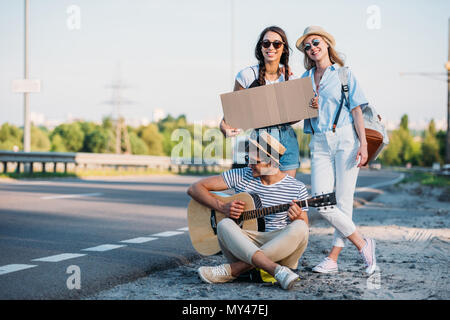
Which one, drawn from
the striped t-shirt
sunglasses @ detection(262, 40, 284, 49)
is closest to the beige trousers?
the striped t-shirt

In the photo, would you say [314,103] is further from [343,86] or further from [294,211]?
[294,211]

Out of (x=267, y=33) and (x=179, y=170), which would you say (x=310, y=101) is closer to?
(x=267, y=33)

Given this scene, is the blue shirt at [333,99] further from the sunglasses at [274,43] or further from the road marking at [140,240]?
the road marking at [140,240]

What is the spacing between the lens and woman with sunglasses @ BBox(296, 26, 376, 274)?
16.7ft

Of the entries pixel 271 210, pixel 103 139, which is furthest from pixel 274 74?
pixel 103 139

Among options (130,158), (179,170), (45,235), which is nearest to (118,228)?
(45,235)

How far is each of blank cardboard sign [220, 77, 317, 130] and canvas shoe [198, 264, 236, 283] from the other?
44.2 inches

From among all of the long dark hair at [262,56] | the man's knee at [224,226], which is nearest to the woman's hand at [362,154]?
the long dark hair at [262,56]

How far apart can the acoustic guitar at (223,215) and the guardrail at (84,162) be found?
15784mm

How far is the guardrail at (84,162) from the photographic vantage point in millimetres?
20297

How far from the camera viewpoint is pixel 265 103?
4.84 metres

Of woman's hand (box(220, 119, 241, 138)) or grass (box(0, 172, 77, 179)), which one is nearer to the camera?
woman's hand (box(220, 119, 241, 138))

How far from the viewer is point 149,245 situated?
21.8ft

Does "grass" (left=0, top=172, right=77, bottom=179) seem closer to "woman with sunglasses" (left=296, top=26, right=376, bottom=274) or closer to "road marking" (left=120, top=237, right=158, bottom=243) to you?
"road marking" (left=120, top=237, right=158, bottom=243)
